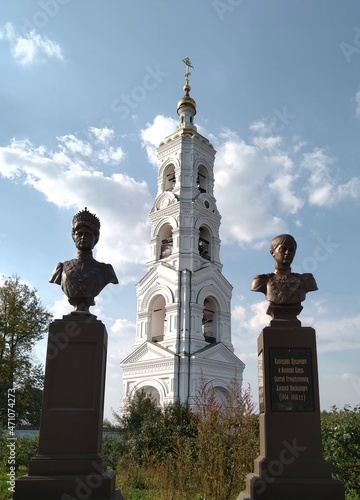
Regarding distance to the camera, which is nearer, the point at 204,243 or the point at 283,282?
the point at 283,282

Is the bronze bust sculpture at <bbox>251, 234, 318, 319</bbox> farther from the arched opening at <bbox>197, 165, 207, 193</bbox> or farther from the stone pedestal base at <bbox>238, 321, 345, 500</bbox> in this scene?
the arched opening at <bbox>197, 165, 207, 193</bbox>

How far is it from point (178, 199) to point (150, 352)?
10267mm

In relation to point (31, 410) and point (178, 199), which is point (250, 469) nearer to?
point (31, 410)

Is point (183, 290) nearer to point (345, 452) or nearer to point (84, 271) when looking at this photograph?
point (345, 452)

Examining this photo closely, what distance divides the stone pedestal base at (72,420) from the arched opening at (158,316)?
22.0 m

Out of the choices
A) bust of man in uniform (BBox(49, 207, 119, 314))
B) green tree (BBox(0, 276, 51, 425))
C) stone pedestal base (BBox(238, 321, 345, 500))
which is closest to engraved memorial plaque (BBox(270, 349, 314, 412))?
stone pedestal base (BBox(238, 321, 345, 500))

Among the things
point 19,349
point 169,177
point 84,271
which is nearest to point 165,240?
point 169,177

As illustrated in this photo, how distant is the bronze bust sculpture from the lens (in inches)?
265

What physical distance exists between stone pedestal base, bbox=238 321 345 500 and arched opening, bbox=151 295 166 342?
72.1 feet

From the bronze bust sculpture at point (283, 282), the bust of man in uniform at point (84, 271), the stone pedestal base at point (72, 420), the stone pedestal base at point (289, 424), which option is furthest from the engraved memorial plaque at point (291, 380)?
the bust of man in uniform at point (84, 271)

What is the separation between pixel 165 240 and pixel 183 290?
4889mm

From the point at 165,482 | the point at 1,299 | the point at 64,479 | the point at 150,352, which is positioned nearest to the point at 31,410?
the point at 1,299

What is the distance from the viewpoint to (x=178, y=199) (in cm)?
2969

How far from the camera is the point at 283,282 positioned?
22.5 feet
